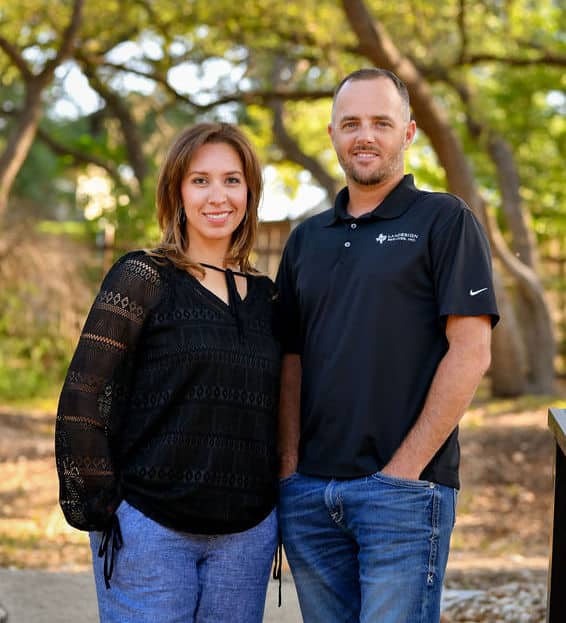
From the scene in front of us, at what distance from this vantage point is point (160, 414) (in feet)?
8.74

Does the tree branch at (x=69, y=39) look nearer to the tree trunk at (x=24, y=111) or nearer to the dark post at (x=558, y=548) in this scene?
the tree trunk at (x=24, y=111)

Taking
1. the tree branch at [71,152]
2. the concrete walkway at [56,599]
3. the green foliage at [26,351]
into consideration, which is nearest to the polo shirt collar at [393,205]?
the concrete walkway at [56,599]

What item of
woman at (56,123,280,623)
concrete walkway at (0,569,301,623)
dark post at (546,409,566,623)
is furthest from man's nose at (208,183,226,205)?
concrete walkway at (0,569,301,623)

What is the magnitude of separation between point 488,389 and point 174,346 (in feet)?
41.8

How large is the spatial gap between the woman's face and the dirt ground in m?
2.49

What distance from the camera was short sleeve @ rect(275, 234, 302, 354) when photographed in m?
3.06

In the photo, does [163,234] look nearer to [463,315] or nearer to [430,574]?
[463,315]

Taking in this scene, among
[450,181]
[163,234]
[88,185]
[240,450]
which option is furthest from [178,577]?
[88,185]

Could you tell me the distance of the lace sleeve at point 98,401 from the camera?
263cm

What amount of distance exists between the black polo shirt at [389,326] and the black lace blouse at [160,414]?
214 mm

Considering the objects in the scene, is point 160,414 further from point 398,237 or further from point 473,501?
point 473,501

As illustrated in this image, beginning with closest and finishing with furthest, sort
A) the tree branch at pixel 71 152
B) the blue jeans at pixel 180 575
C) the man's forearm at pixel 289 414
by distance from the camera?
the blue jeans at pixel 180 575
the man's forearm at pixel 289 414
the tree branch at pixel 71 152

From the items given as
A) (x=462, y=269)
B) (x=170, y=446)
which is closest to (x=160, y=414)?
(x=170, y=446)

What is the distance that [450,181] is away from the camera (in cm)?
1227
